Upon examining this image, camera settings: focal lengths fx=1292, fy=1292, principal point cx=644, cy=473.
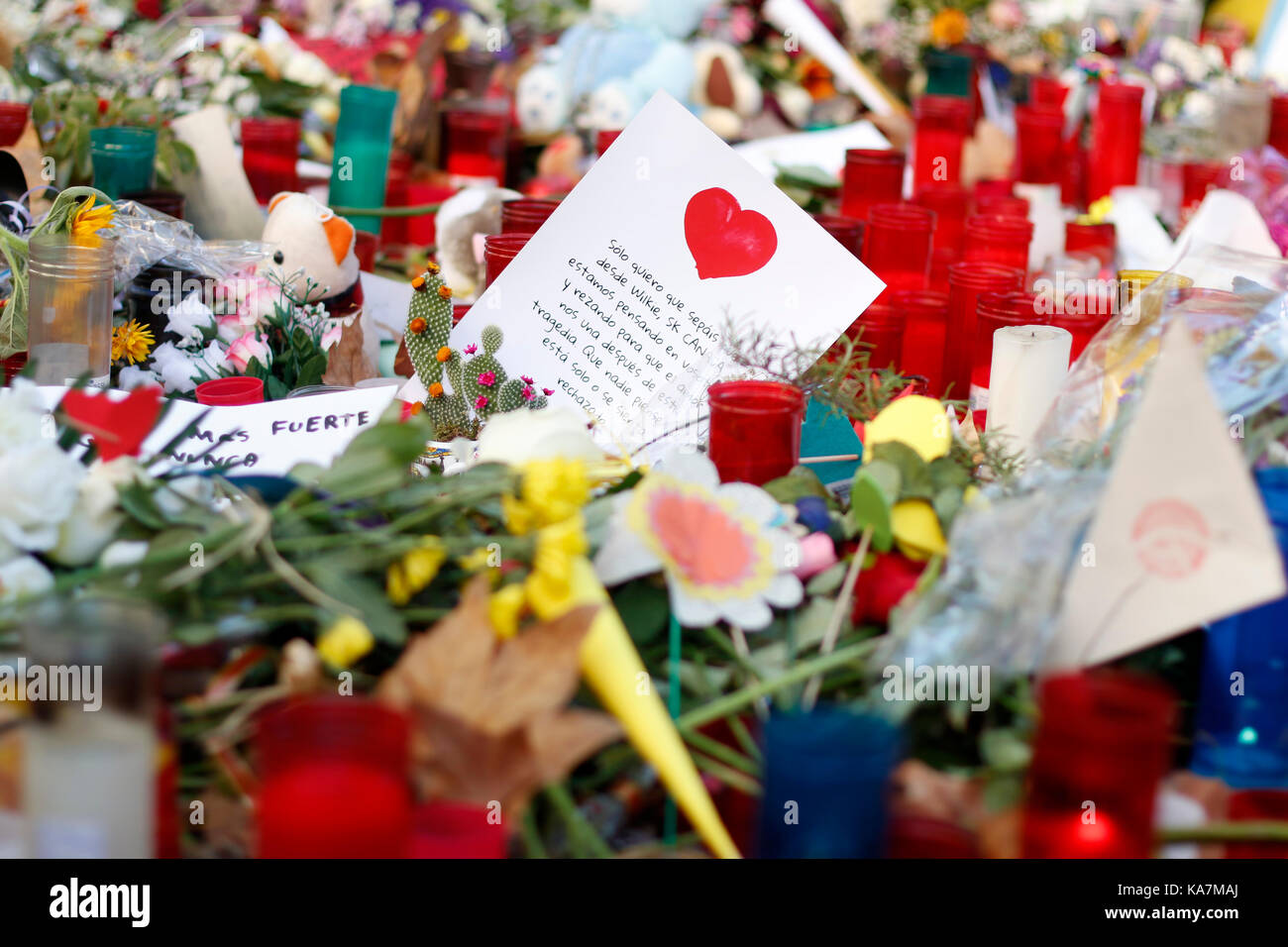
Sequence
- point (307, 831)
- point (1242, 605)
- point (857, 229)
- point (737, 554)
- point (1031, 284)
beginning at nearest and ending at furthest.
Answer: point (307, 831) < point (1242, 605) < point (737, 554) < point (857, 229) < point (1031, 284)

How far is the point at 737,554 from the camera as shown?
83 centimetres

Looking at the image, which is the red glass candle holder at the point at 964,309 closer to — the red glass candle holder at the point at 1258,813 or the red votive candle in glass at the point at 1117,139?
the red glass candle holder at the point at 1258,813

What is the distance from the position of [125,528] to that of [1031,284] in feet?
3.81

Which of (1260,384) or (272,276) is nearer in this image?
(1260,384)

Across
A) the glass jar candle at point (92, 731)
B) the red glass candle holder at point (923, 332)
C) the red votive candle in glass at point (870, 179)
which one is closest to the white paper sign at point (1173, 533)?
the glass jar candle at point (92, 731)

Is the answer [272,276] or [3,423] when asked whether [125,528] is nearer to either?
[3,423]

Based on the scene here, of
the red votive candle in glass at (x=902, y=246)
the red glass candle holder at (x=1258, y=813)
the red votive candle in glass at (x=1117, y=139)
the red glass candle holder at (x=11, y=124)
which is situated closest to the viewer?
the red glass candle holder at (x=1258, y=813)

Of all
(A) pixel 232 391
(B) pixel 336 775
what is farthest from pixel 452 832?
(A) pixel 232 391

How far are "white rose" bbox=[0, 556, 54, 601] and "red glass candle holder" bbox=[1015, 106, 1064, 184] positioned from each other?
71.8 inches

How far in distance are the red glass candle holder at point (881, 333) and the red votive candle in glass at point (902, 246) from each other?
178mm

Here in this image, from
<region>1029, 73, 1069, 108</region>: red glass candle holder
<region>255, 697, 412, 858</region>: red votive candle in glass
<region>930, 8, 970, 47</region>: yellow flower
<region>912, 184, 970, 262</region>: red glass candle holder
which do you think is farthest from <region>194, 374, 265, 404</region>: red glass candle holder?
<region>930, 8, 970, 47</region>: yellow flower

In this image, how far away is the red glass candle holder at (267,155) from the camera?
177 centimetres

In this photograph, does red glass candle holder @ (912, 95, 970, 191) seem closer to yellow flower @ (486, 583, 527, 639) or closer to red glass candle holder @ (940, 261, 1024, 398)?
red glass candle holder @ (940, 261, 1024, 398)
